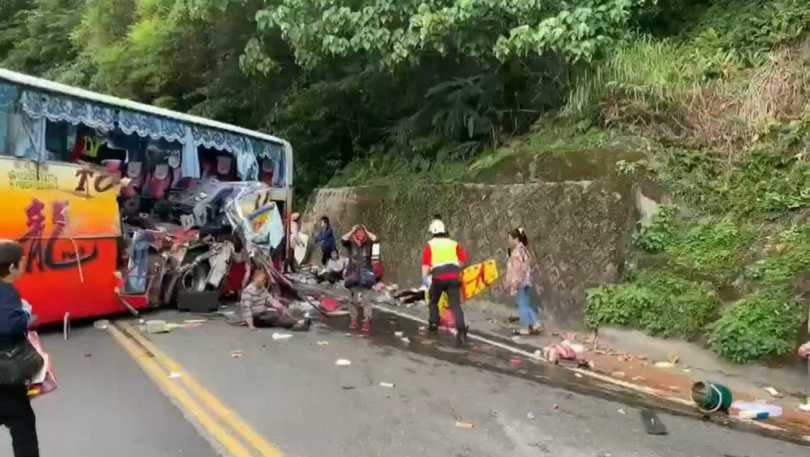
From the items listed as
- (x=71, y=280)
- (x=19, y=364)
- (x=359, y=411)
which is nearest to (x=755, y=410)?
(x=359, y=411)

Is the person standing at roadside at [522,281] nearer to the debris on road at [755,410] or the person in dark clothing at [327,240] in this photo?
the debris on road at [755,410]

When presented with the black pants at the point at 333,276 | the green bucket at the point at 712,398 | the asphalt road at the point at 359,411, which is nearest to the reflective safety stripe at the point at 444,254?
the asphalt road at the point at 359,411

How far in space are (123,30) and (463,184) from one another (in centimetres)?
1644

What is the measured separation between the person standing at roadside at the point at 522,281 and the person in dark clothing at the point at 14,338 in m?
7.76

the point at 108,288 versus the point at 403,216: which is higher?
the point at 403,216

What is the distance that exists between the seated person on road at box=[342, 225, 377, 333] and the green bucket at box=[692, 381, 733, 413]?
18.8ft

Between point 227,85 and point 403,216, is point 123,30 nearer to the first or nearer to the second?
point 227,85

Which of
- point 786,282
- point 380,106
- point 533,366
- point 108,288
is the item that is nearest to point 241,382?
point 533,366

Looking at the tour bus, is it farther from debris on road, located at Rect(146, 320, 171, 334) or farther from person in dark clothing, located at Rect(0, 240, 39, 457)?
person in dark clothing, located at Rect(0, 240, 39, 457)

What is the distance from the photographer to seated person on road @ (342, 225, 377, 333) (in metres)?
12.3

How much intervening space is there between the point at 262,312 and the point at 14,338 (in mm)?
7046

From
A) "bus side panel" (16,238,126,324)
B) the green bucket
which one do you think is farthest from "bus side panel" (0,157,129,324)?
the green bucket

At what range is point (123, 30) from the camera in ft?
85.9

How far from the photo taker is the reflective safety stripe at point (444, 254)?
11023 millimetres
